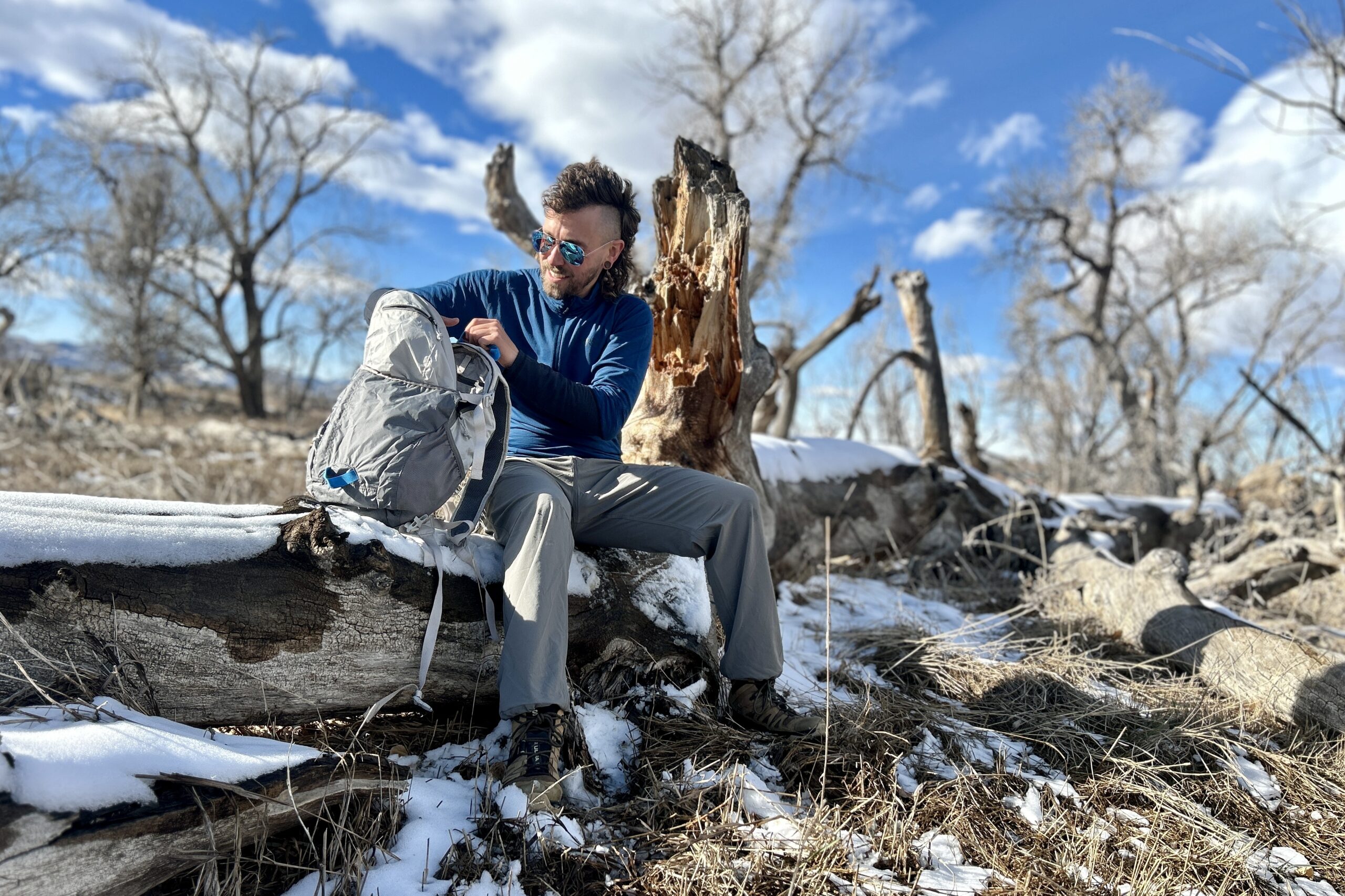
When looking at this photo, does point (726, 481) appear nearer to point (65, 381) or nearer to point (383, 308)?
point (383, 308)

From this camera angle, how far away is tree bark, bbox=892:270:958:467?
22.5 feet

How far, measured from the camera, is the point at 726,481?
2.71 m

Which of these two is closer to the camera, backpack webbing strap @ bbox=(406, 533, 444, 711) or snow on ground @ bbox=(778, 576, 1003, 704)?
backpack webbing strap @ bbox=(406, 533, 444, 711)

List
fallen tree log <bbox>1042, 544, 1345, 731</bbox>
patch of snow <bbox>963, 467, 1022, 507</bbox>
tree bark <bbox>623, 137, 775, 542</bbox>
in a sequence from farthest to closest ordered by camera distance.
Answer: patch of snow <bbox>963, 467, 1022, 507</bbox> < tree bark <bbox>623, 137, 775, 542</bbox> < fallen tree log <bbox>1042, 544, 1345, 731</bbox>

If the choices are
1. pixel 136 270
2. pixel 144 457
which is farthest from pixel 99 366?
pixel 144 457

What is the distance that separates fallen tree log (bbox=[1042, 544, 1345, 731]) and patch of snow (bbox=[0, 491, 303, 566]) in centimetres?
382

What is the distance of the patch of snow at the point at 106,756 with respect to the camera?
1.38 metres

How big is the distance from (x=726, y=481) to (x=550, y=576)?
2.53ft

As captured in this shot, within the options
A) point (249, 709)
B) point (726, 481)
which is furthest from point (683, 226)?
point (249, 709)

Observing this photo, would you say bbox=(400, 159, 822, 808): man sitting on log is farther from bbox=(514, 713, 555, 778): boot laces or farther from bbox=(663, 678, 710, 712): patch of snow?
bbox=(663, 678, 710, 712): patch of snow

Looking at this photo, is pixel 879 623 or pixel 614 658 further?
pixel 879 623

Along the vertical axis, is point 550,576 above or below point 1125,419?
below

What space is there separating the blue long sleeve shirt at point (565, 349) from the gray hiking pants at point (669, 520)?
0.14 meters

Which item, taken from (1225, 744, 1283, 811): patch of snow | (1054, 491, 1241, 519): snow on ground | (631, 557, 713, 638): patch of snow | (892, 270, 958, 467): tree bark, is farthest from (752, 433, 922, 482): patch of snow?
(1225, 744, 1283, 811): patch of snow
